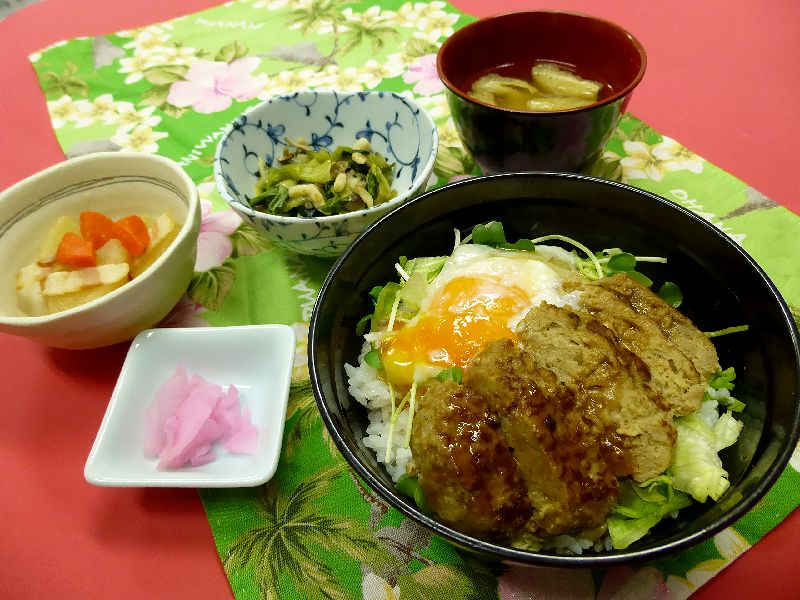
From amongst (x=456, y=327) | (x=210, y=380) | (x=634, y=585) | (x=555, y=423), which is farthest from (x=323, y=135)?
(x=634, y=585)

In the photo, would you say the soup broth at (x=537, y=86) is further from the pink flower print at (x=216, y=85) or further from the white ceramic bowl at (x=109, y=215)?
the pink flower print at (x=216, y=85)

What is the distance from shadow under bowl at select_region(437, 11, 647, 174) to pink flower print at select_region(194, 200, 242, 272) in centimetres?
115

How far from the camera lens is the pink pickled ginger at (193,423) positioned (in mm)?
1794

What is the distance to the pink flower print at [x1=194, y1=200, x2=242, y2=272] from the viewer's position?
2.52m

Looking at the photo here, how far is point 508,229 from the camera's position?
207 centimetres

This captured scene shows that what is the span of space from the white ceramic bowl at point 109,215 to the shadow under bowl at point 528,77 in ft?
3.85

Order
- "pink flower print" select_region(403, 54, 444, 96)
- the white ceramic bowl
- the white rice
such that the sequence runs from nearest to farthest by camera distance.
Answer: the white rice → the white ceramic bowl → "pink flower print" select_region(403, 54, 444, 96)

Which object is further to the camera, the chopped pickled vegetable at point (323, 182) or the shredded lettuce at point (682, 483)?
the chopped pickled vegetable at point (323, 182)

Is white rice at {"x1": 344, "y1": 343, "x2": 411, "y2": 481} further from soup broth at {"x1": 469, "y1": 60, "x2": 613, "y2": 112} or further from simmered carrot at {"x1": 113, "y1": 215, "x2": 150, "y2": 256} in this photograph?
soup broth at {"x1": 469, "y1": 60, "x2": 613, "y2": 112}

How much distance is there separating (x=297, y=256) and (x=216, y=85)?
1.56m

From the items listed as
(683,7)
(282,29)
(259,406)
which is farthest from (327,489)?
(683,7)

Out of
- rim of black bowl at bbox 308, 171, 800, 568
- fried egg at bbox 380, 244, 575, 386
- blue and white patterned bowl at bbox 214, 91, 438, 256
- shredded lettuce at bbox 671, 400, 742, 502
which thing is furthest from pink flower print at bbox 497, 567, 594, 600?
blue and white patterned bowl at bbox 214, 91, 438, 256

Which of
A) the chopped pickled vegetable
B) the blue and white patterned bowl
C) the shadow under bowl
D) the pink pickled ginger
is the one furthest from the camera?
the chopped pickled vegetable

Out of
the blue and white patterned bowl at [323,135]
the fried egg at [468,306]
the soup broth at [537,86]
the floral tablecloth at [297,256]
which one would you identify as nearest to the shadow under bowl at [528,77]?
the soup broth at [537,86]
